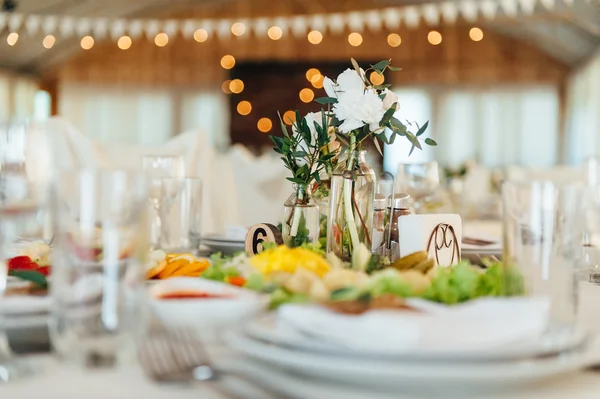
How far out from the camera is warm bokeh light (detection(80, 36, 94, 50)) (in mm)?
11141

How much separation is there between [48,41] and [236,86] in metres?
2.75

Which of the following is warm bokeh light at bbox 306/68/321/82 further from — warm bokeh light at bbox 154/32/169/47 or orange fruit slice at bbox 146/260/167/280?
orange fruit slice at bbox 146/260/167/280

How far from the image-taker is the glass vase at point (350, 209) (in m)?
1.28

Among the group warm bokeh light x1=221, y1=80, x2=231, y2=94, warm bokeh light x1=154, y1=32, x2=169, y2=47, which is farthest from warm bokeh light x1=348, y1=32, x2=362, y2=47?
warm bokeh light x1=154, y1=32, x2=169, y2=47

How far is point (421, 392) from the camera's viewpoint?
623 millimetres

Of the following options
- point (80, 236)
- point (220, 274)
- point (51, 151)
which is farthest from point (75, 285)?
point (51, 151)

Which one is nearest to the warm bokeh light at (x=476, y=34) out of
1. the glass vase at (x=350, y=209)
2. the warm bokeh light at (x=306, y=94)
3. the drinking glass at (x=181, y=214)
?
the warm bokeh light at (x=306, y=94)

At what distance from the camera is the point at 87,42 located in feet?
36.8

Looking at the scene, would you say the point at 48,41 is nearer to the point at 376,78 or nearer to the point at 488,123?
the point at 488,123

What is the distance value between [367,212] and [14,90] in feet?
35.8

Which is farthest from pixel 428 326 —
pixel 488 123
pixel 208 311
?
pixel 488 123

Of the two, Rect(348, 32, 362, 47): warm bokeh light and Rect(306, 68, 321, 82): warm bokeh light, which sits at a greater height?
Rect(348, 32, 362, 47): warm bokeh light

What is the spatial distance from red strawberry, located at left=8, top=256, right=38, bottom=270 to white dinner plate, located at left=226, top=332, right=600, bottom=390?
52 cm

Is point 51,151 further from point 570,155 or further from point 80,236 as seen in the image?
point 570,155
